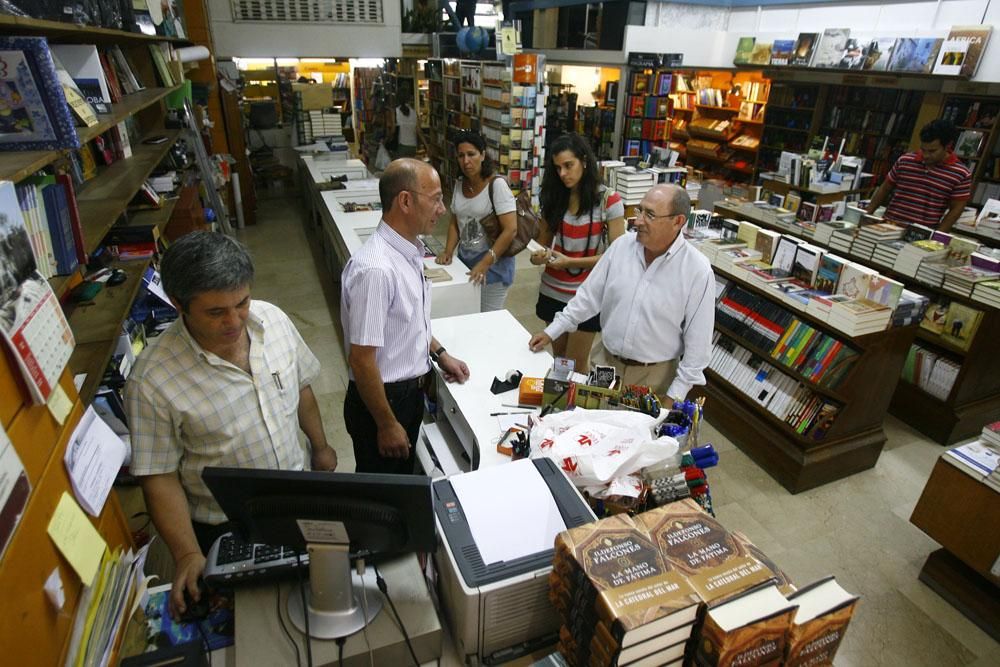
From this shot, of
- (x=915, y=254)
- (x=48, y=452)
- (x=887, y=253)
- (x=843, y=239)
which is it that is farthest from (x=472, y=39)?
(x=48, y=452)

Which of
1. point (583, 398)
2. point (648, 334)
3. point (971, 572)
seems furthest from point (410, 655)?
point (971, 572)

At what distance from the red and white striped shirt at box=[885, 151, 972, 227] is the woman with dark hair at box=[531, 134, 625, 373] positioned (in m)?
3.14

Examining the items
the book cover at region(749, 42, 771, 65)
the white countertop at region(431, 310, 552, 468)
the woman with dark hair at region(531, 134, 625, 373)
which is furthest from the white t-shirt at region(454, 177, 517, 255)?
the book cover at region(749, 42, 771, 65)

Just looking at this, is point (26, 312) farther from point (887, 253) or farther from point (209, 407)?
point (887, 253)

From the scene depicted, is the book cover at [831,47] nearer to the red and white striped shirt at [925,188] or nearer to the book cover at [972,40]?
the book cover at [972,40]

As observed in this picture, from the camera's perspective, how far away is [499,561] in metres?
1.27

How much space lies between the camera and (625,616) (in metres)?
1.03

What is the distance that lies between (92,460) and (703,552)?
55.4 inches

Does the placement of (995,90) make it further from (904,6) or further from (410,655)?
(410,655)

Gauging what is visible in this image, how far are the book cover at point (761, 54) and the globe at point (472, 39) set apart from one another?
3.90m

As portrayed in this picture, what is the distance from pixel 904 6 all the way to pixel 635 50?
10.0ft

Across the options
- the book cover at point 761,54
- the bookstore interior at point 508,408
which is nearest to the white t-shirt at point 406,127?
the bookstore interior at point 508,408

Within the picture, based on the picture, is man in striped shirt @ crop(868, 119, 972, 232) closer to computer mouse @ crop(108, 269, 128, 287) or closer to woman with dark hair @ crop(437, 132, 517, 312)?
woman with dark hair @ crop(437, 132, 517, 312)

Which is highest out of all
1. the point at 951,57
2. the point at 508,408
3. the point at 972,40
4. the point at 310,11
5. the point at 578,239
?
the point at 310,11
